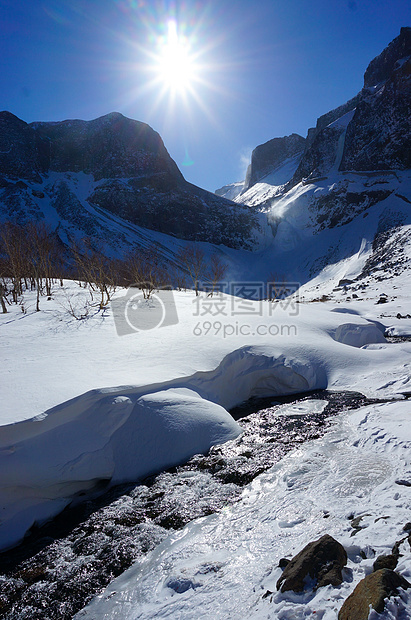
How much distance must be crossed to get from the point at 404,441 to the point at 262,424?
3.31m

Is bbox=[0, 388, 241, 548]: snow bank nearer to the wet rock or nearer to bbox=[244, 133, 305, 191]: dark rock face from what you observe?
the wet rock

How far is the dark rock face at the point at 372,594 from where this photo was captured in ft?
7.03

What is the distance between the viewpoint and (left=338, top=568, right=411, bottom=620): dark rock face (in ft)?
7.03

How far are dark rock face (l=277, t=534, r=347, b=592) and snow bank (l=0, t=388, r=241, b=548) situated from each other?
3.65 m

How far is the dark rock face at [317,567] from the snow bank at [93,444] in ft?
12.0

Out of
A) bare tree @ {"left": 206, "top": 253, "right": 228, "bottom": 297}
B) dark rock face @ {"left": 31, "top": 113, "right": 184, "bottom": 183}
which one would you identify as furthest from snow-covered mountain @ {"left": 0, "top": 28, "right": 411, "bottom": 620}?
dark rock face @ {"left": 31, "top": 113, "right": 184, "bottom": 183}

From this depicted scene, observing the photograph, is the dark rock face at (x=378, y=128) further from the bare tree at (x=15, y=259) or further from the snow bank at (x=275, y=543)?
the snow bank at (x=275, y=543)

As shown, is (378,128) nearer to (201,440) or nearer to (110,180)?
(110,180)

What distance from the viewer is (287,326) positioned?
13.2 metres

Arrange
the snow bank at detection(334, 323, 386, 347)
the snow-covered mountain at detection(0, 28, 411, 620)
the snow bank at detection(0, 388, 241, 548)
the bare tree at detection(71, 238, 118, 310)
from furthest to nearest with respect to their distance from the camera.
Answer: the bare tree at detection(71, 238, 118, 310) < the snow bank at detection(334, 323, 386, 347) < the snow bank at detection(0, 388, 241, 548) < the snow-covered mountain at detection(0, 28, 411, 620)

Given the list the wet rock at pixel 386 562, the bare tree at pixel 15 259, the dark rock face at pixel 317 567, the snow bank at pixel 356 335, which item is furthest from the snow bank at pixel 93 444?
the bare tree at pixel 15 259

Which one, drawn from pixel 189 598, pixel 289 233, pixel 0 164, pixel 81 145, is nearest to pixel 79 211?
pixel 0 164

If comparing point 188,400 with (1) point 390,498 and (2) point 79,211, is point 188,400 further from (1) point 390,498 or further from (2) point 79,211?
(2) point 79,211

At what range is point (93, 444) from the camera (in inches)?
227
